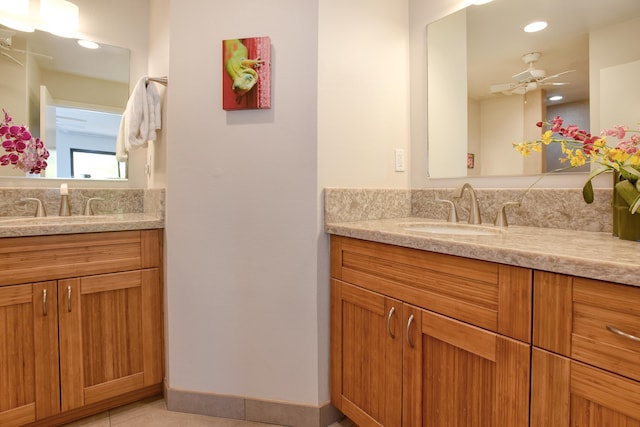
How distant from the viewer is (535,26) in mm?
1408

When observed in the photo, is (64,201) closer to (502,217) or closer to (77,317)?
(77,317)

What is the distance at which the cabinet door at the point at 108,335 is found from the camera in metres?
1.52

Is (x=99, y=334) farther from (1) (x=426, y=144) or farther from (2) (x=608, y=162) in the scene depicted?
(2) (x=608, y=162)

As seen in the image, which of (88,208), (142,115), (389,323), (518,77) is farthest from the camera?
(88,208)

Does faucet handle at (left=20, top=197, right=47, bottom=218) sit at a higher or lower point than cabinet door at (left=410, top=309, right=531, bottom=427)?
higher

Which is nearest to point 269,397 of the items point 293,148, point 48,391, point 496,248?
point 48,391

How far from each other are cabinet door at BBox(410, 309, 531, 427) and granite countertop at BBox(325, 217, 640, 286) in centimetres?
21

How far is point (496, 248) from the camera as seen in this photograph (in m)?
0.88

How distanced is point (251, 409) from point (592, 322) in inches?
55.0

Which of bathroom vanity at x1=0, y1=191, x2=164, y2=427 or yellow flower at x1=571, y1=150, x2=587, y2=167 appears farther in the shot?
bathroom vanity at x1=0, y1=191, x2=164, y2=427

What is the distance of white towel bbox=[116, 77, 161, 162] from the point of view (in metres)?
1.71

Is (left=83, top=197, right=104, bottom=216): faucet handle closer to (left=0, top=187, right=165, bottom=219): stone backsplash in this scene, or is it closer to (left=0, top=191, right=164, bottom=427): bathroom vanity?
(left=0, top=187, right=165, bottom=219): stone backsplash

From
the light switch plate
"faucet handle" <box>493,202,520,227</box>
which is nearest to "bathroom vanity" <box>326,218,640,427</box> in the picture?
"faucet handle" <box>493,202,520,227</box>

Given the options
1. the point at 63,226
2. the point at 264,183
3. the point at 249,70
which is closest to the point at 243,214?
the point at 264,183
